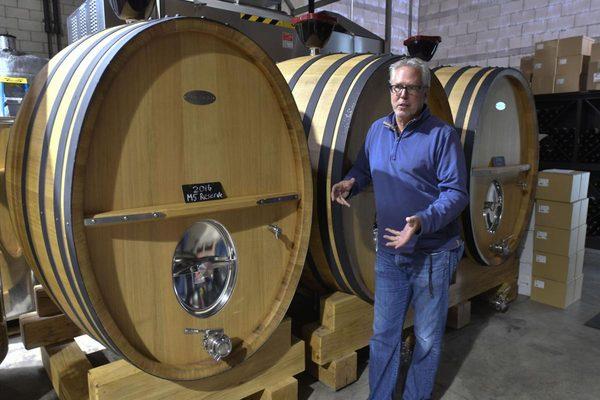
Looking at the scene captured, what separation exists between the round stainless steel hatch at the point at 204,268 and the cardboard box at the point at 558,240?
2.86 m

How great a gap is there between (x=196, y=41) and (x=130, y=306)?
2.95ft

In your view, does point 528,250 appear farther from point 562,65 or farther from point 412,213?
point 562,65

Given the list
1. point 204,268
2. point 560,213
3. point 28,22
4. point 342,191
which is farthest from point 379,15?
point 204,268

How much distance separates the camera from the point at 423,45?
294 cm

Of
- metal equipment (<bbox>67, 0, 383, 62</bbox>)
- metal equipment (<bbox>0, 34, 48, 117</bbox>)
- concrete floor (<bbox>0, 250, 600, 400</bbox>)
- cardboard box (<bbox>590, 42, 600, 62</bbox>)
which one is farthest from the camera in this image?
cardboard box (<bbox>590, 42, 600, 62</bbox>)

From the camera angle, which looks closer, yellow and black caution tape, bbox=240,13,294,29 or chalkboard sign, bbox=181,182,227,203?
chalkboard sign, bbox=181,182,227,203

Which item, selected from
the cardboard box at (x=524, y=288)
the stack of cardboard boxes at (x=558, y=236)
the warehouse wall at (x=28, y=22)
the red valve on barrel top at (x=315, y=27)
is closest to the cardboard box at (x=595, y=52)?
the stack of cardboard boxes at (x=558, y=236)

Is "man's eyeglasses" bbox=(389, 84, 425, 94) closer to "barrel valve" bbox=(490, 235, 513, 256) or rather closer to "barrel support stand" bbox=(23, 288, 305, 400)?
"barrel support stand" bbox=(23, 288, 305, 400)

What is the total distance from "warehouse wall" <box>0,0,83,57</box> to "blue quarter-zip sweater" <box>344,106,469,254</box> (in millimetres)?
4966

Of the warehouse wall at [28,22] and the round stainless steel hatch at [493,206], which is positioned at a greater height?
the warehouse wall at [28,22]

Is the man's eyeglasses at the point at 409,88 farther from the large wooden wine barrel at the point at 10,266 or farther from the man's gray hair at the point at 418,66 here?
the large wooden wine barrel at the point at 10,266

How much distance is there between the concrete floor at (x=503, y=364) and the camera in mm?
2441

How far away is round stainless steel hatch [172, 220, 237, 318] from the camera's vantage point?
1.67m

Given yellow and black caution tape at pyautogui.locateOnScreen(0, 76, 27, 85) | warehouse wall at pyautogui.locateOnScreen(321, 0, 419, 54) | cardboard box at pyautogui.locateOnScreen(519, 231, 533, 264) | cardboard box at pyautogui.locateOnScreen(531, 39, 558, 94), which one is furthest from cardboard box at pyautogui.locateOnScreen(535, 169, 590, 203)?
yellow and black caution tape at pyautogui.locateOnScreen(0, 76, 27, 85)
